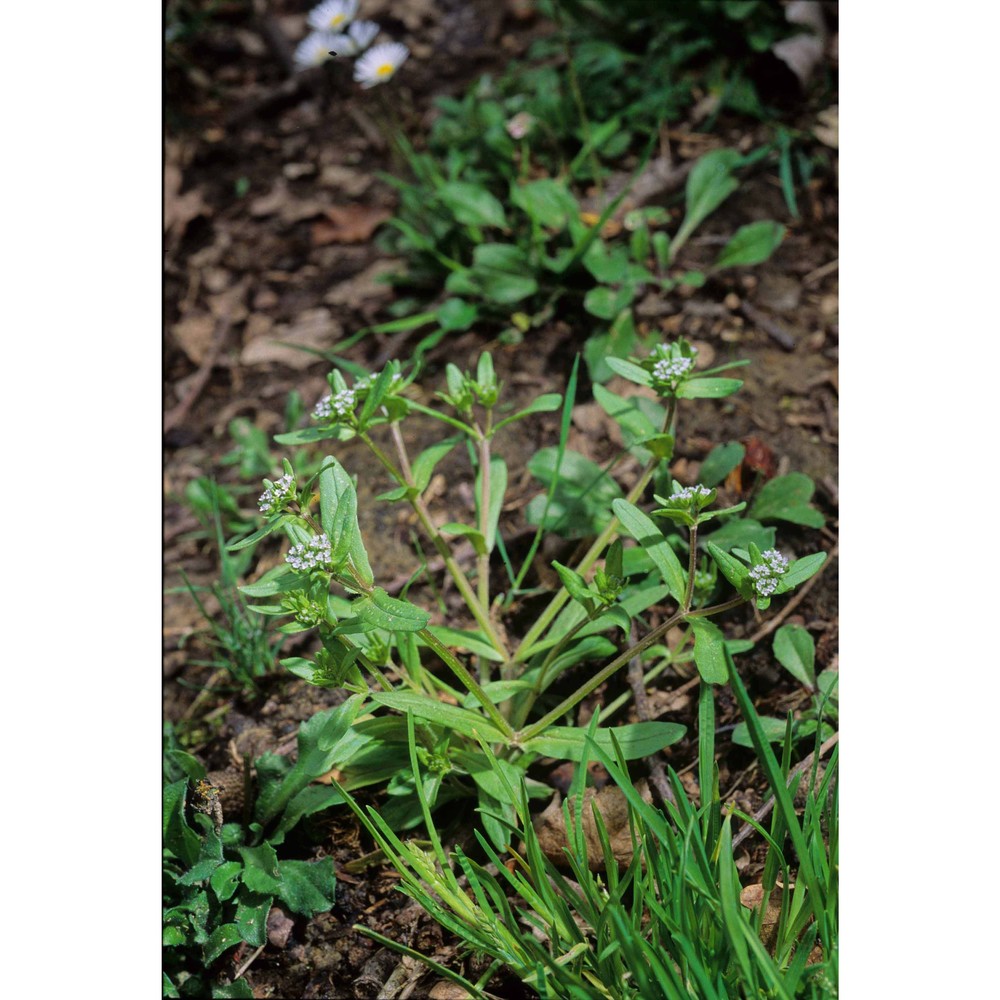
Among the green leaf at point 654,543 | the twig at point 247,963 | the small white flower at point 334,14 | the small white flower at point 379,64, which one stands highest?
the small white flower at point 334,14

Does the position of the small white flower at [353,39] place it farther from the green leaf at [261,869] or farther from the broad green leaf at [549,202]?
the green leaf at [261,869]

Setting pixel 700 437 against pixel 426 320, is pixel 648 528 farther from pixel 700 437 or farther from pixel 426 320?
pixel 426 320

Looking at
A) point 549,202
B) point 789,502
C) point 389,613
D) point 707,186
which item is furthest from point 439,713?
point 707,186

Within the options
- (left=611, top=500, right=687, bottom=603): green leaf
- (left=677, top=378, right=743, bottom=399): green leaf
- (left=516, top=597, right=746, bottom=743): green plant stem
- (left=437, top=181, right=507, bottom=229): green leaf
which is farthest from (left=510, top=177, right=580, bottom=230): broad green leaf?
(left=516, top=597, right=746, bottom=743): green plant stem

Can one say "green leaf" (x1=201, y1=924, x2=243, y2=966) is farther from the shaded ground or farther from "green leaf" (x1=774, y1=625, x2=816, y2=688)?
"green leaf" (x1=774, y1=625, x2=816, y2=688)

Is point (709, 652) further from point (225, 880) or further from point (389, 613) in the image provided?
point (225, 880)

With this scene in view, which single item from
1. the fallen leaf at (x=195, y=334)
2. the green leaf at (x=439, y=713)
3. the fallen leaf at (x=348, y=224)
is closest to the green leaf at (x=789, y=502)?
the green leaf at (x=439, y=713)

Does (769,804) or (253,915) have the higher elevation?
(253,915)
